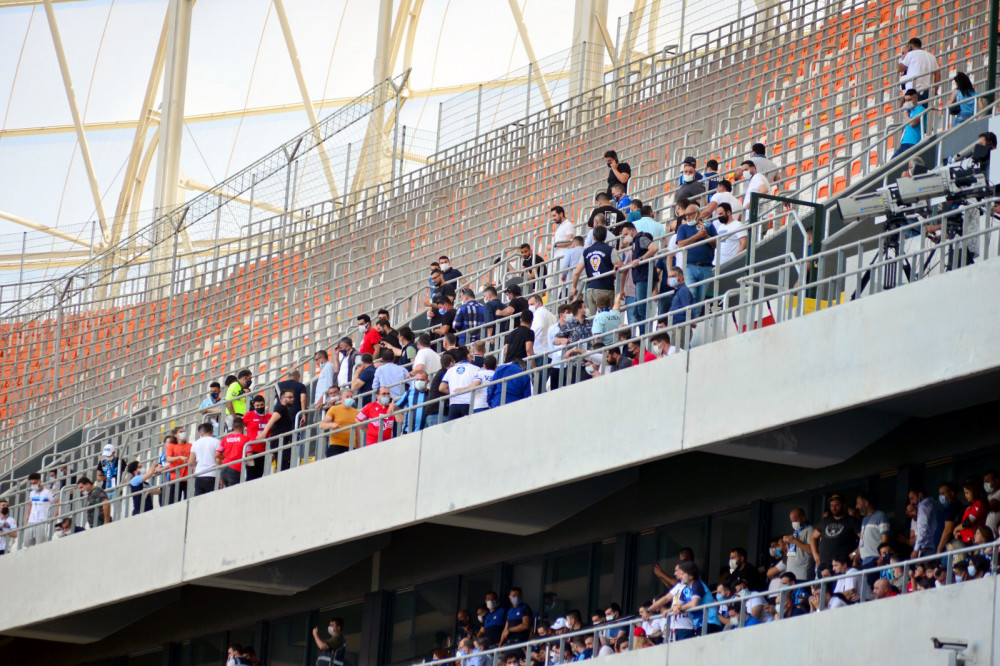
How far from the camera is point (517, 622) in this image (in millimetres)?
15102

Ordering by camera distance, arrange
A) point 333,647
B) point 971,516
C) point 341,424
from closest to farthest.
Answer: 1. point 971,516
2. point 341,424
3. point 333,647

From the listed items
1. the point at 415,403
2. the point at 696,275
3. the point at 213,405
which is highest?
the point at 696,275

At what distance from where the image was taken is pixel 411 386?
15.4 meters

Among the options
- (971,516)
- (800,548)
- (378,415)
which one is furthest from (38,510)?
(971,516)

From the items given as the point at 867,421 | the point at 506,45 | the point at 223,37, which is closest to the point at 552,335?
the point at 867,421

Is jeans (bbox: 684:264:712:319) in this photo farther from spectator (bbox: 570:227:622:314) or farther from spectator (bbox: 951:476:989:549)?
spectator (bbox: 951:476:989:549)

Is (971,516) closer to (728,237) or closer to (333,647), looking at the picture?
(728,237)

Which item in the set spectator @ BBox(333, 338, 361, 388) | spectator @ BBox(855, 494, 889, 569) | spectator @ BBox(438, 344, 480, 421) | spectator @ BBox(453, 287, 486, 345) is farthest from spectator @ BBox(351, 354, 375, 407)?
spectator @ BBox(855, 494, 889, 569)

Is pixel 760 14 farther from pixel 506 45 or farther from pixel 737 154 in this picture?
pixel 506 45

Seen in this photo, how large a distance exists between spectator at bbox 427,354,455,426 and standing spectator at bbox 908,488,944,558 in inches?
172

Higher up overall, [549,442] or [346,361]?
[346,361]

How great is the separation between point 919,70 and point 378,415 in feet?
19.5

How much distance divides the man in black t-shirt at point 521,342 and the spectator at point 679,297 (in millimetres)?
1338

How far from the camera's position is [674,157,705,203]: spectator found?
52.5 feet
